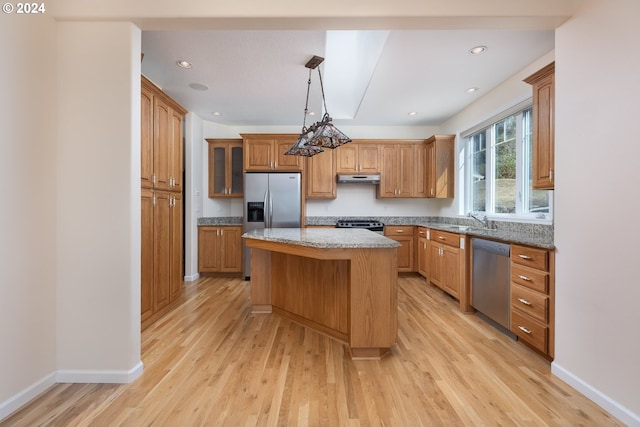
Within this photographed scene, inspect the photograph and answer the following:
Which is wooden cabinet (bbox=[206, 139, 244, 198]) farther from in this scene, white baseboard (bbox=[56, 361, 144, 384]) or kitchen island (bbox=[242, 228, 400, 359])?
white baseboard (bbox=[56, 361, 144, 384])

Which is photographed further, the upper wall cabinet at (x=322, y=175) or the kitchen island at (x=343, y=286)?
the upper wall cabinet at (x=322, y=175)

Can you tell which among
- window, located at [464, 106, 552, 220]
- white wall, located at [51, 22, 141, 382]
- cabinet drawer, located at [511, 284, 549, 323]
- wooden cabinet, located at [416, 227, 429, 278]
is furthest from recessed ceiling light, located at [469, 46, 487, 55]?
white wall, located at [51, 22, 141, 382]

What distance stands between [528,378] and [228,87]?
3.95 m

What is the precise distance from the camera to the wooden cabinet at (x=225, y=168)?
4918 millimetres

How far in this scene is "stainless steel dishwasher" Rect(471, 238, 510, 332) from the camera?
2.55 m

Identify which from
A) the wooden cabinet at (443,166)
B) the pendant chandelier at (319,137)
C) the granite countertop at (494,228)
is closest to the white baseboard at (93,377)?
the pendant chandelier at (319,137)

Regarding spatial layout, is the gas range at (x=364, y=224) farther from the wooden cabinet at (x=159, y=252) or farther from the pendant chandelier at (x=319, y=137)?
the wooden cabinet at (x=159, y=252)

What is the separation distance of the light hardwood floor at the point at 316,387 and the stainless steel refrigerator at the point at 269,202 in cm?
207

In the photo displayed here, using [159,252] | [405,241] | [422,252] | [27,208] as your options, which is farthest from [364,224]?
[27,208]

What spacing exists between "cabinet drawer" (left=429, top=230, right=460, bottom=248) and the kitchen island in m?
1.36

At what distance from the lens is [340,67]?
3.67 metres

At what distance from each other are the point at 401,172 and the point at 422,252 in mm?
1400

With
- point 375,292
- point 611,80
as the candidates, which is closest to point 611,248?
point 611,80

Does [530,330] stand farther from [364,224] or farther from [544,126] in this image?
[364,224]
